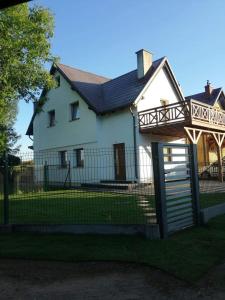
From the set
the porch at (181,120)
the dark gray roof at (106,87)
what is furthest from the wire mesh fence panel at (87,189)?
the dark gray roof at (106,87)

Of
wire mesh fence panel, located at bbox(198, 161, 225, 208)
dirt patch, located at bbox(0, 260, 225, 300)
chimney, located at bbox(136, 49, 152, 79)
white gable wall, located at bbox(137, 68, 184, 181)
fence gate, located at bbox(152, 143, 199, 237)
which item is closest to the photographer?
dirt patch, located at bbox(0, 260, 225, 300)

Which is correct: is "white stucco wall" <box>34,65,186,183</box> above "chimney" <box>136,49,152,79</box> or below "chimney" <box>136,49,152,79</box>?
below

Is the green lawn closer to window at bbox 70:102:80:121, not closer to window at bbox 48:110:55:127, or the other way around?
window at bbox 70:102:80:121

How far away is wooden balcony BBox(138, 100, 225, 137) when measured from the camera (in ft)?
60.1

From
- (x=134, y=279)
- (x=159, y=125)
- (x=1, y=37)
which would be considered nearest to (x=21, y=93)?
(x=1, y=37)

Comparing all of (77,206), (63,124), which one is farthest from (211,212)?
(63,124)

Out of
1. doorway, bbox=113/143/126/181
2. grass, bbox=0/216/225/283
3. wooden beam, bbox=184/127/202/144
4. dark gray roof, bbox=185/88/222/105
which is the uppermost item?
dark gray roof, bbox=185/88/222/105

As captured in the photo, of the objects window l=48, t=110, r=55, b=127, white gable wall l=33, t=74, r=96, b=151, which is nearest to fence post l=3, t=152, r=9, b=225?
white gable wall l=33, t=74, r=96, b=151

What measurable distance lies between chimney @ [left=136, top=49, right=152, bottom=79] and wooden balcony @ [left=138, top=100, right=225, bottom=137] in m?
3.25

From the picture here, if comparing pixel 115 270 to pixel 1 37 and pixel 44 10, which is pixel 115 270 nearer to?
pixel 1 37

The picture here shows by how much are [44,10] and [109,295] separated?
1850cm

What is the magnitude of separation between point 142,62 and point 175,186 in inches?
607

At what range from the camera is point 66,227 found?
24.1ft

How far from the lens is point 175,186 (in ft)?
24.3
